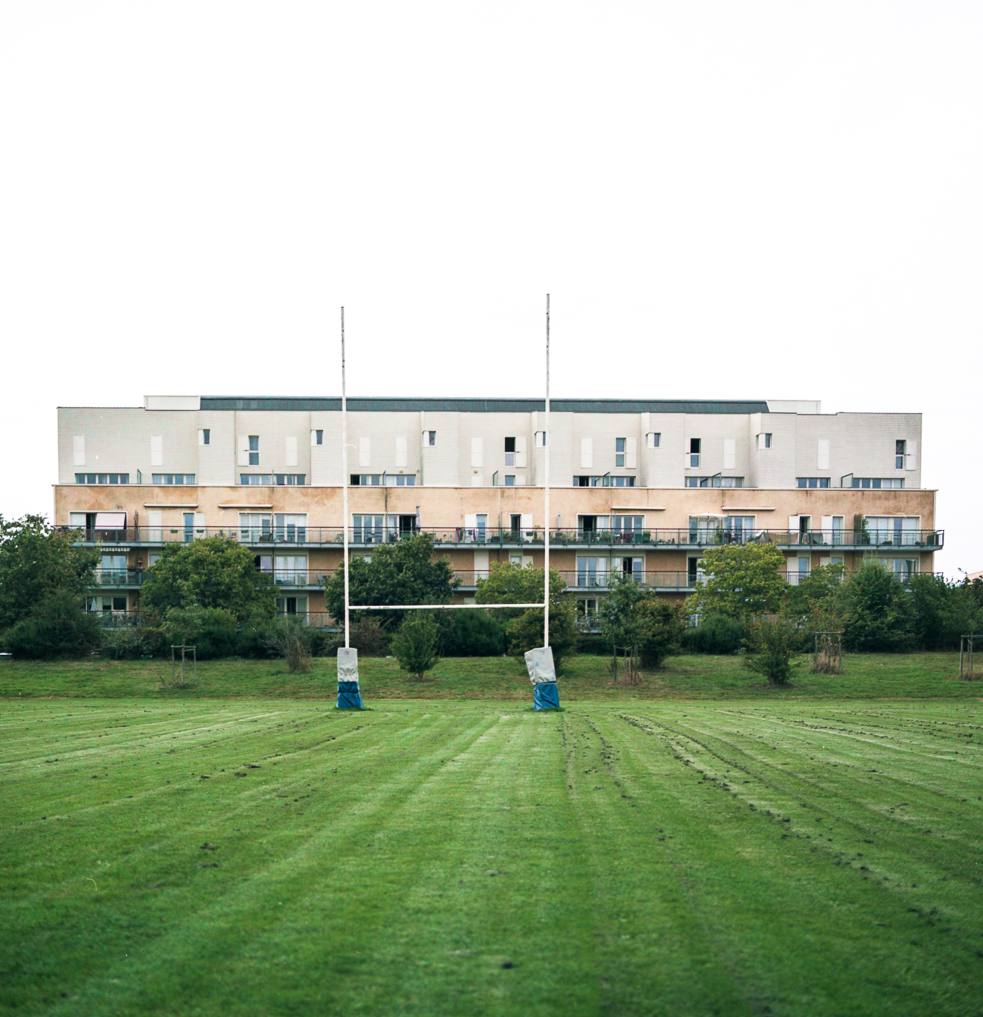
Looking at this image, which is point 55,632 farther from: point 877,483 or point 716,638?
point 877,483

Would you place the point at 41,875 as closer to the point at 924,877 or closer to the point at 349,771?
the point at 349,771

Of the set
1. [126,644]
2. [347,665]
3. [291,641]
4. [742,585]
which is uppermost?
[742,585]

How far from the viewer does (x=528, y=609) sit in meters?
38.7

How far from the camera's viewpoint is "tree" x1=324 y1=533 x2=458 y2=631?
43781 millimetres

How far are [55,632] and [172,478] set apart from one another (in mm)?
25658

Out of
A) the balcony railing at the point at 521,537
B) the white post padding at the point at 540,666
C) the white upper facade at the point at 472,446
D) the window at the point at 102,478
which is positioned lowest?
the white post padding at the point at 540,666

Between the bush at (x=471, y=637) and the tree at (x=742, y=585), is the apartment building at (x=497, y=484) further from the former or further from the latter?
the bush at (x=471, y=637)

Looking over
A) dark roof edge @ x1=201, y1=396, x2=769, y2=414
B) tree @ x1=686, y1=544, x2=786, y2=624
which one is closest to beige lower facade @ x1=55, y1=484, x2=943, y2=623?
tree @ x1=686, y1=544, x2=786, y2=624

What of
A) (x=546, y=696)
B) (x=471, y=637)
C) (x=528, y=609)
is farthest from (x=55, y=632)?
(x=546, y=696)

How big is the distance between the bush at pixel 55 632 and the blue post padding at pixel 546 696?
23655mm

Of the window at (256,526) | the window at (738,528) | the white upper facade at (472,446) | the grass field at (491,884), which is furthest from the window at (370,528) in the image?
the grass field at (491,884)

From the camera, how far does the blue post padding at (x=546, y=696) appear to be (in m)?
22.5

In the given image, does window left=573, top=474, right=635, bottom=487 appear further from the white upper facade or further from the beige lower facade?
the beige lower facade

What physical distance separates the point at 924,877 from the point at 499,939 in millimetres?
3154
